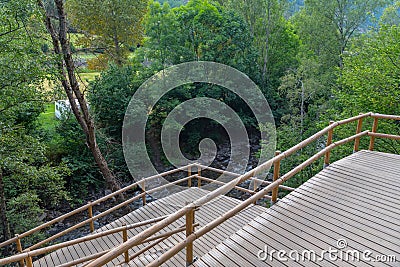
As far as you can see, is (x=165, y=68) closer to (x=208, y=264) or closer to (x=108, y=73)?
(x=108, y=73)

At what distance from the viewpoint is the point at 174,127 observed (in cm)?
1551

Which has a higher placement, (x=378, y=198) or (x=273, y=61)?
(x=273, y=61)

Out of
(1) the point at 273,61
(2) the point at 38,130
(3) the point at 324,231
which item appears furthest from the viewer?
(1) the point at 273,61

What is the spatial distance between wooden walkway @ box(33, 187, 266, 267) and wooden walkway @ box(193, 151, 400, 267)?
5.19ft

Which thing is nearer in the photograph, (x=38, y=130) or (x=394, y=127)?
(x=394, y=127)

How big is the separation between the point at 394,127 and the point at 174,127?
9.87 m

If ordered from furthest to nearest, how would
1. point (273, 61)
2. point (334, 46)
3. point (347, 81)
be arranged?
point (273, 61)
point (334, 46)
point (347, 81)

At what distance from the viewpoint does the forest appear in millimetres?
6754

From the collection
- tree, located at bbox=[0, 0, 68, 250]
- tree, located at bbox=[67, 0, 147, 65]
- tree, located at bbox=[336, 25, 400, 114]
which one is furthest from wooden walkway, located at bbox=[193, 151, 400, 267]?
tree, located at bbox=[67, 0, 147, 65]

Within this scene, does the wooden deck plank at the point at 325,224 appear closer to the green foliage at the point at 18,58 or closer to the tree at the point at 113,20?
the green foliage at the point at 18,58

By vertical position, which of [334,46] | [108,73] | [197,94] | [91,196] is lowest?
[91,196]

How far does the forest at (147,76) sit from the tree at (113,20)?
0.08 m

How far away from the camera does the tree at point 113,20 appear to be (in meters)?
17.6

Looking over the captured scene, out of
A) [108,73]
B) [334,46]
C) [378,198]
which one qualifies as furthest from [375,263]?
[334,46]
